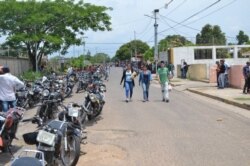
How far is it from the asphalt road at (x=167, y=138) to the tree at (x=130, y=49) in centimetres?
12797

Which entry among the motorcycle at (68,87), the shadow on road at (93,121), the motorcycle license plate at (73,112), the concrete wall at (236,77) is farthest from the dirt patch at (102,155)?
the concrete wall at (236,77)

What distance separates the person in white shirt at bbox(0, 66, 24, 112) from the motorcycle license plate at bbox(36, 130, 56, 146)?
4.96m

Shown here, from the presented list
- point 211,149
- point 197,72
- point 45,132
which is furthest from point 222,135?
point 197,72

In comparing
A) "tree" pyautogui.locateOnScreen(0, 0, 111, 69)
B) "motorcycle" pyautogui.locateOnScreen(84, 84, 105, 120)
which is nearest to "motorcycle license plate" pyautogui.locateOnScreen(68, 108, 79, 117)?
"motorcycle" pyautogui.locateOnScreen(84, 84, 105, 120)

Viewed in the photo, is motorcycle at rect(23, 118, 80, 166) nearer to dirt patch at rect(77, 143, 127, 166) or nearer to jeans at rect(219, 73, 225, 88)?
dirt patch at rect(77, 143, 127, 166)

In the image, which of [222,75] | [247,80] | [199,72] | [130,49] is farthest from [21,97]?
[130,49]

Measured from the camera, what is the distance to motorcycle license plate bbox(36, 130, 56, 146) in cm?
732

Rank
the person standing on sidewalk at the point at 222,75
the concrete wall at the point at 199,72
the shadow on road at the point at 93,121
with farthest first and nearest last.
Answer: the concrete wall at the point at 199,72 < the person standing on sidewalk at the point at 222,75 < the shadow on road at the point at 93,121

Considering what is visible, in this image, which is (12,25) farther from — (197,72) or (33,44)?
(197,72)

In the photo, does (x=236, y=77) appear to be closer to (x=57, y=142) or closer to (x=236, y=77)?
(x=236, y=77)

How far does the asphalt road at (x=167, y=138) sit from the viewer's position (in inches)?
364

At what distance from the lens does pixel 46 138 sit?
7344mm

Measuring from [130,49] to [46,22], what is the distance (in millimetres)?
103052

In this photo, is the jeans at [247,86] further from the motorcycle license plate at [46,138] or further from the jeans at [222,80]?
the motorcycle license plate at [46,138]
